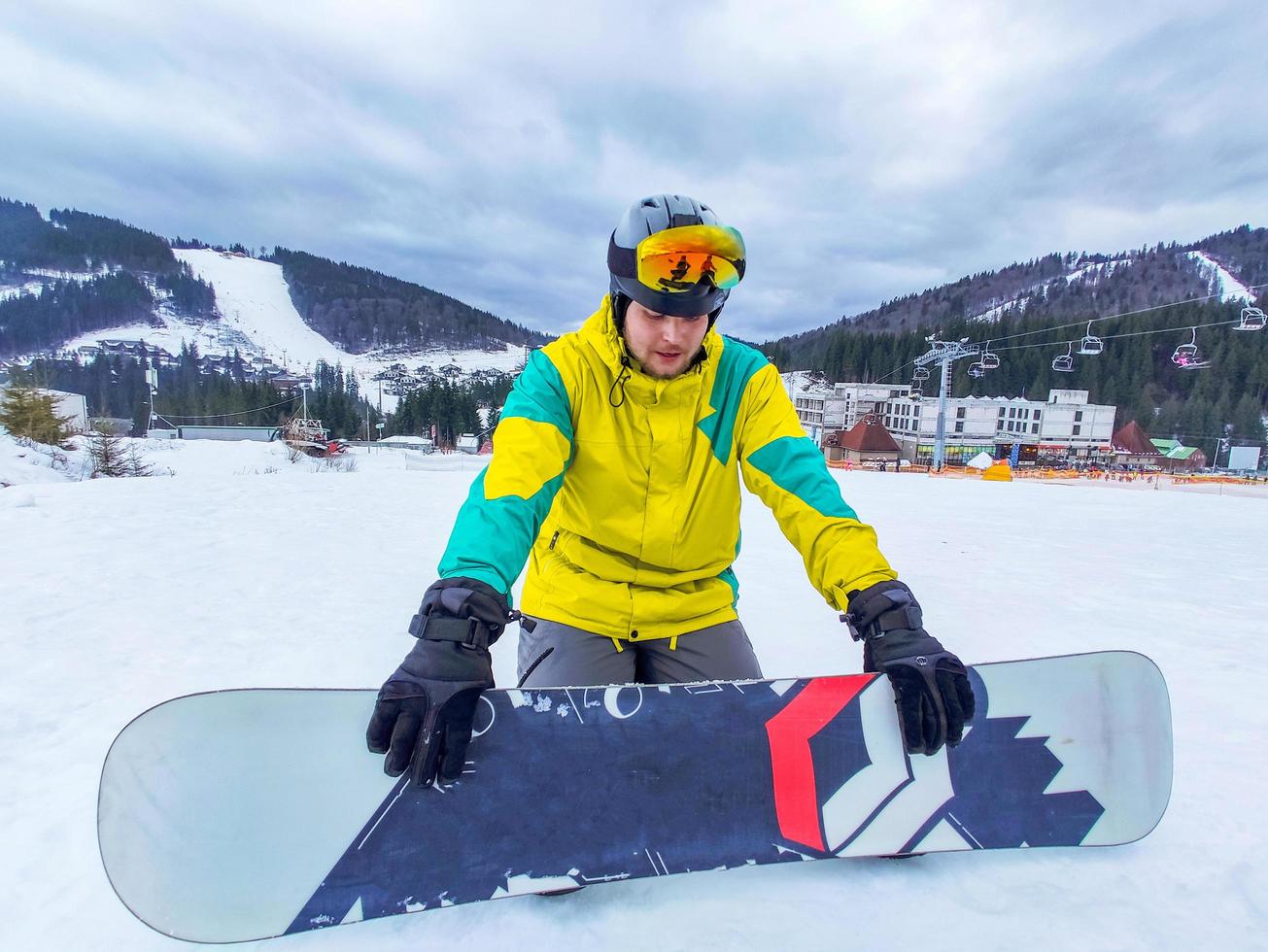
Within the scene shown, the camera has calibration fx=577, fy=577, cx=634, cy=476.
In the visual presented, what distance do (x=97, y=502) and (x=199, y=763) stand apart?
627cm

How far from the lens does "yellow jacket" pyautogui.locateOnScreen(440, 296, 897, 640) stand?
1568 millimetres

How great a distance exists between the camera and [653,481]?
1.68 metres

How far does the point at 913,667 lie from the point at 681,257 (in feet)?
3.85

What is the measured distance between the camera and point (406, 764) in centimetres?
123

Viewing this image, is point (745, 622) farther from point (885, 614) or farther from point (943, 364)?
point (943, 364)

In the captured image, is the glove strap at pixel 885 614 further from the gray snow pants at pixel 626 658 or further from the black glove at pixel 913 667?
the gray snow pants at pixel 626 658

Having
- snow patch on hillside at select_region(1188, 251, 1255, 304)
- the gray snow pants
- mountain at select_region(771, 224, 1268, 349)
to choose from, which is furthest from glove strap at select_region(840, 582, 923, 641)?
snow patch on hillside at select_region(1188, 251, 1255, 304)

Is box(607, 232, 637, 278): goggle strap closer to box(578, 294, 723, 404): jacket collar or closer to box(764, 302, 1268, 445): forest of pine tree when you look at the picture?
box(578, 294, 723, 404): jacket collar

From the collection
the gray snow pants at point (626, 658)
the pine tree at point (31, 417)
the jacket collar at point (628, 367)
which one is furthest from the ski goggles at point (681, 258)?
the pine tree at point (31, 417)

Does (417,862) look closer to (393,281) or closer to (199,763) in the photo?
(199,763)

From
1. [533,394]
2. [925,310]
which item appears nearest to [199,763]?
[533,394]

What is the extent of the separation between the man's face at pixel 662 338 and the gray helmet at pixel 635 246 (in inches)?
1.1

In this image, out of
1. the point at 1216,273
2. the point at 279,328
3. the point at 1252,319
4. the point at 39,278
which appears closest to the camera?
the point at 1252,319

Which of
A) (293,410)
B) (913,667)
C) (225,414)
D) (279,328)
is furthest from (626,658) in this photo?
(279,328)
